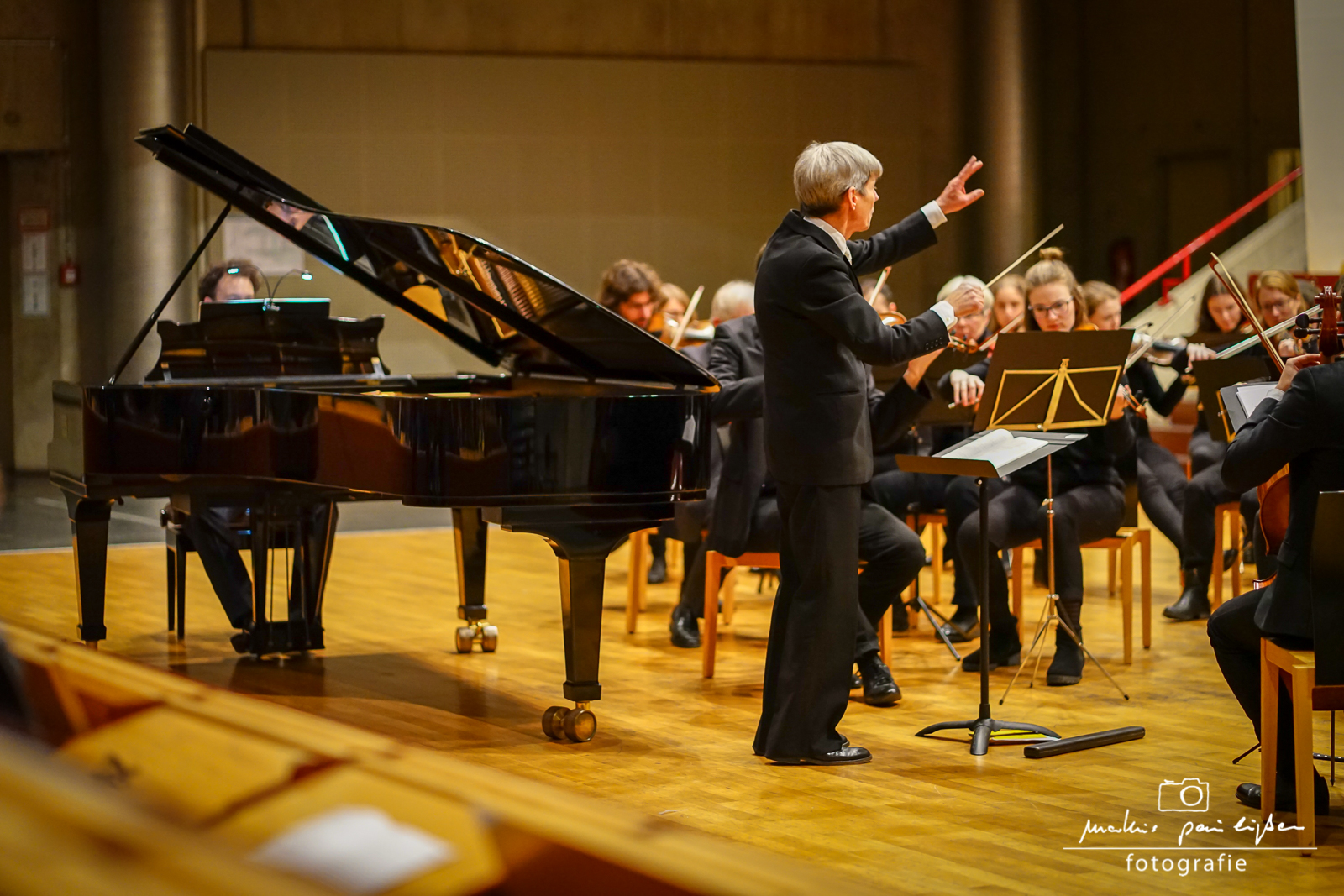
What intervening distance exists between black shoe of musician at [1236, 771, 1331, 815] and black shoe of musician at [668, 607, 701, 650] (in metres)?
2.19

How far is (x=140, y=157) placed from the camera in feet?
31.5

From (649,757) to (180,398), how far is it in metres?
1.71

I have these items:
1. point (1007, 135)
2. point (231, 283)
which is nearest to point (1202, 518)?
point (231, 283)

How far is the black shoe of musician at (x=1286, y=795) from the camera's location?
305cm

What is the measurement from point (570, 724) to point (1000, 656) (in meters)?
1.55

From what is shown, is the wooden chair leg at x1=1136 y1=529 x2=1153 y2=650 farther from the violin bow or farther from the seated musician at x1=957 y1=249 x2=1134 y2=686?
the violin bow

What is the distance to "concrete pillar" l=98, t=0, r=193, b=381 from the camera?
9445mm

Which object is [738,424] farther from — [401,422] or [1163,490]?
[1163,490]

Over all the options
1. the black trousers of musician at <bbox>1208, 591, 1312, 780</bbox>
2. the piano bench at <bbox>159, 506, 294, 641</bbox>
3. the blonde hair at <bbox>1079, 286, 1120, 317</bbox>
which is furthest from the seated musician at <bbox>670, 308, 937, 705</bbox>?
the blonde hair at <bbox>1079, 286, 1120, 317</bbox>

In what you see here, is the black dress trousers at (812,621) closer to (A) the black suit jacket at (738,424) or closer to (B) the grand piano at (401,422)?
(B) the grand piano at (401,422)

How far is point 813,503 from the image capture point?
342 cm

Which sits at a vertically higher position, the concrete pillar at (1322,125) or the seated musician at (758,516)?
the concrete pillar at (1322,125)

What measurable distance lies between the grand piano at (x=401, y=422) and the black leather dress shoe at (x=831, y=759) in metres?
0.51

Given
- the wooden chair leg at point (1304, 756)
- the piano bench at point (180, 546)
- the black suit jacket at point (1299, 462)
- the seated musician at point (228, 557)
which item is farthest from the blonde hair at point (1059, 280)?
the piano bench at point (180, 546)
